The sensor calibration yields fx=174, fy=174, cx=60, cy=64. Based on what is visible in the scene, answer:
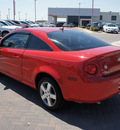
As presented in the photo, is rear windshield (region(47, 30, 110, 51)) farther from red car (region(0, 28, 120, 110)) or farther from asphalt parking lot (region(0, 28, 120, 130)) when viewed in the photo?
asphalt parking lot (region(0, 28, 120, 130))

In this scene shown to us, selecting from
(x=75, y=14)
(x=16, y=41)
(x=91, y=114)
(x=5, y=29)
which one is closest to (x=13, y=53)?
(x=16, y=41)

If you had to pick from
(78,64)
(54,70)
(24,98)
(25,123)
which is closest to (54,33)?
(54,70)

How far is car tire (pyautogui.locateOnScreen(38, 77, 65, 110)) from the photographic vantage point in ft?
10.5

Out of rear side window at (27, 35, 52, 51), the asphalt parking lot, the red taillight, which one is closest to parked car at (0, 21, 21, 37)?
the asphalt parking lot

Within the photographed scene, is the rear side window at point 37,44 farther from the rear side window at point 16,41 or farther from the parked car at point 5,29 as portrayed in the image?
the parked car at point 5,29

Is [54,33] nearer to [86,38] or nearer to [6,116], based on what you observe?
[86,38]

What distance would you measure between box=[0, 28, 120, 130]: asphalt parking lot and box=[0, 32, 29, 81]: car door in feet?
2.12

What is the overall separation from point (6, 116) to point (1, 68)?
1.88m

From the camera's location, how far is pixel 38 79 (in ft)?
12.0

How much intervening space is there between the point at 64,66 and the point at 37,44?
102 cm

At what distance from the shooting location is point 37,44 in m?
3.67

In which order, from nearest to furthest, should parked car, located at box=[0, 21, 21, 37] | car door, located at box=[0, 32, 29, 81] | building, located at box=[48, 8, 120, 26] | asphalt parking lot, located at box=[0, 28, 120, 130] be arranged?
1. asphalt parking lot, located at box=[0, 28, 120, 130]
2. car door, located at box=[0, 32, 29, 81]
3. parked car, located at box=[0, 21, 21, 37]
4. building, located at box=[48, 8, 120, 26]

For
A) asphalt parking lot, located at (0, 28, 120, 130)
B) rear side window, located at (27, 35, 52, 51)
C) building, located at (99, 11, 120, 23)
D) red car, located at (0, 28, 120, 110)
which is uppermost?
building, located at (99, 11, 120, 23)

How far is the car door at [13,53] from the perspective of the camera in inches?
158
